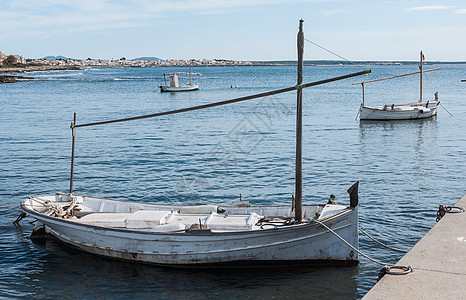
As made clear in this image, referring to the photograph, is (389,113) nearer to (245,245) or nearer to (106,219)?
(245,245)

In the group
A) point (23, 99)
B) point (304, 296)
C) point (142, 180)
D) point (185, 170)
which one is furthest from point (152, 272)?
point (23, 99)

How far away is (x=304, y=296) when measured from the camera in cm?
1377

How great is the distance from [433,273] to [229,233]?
573cm

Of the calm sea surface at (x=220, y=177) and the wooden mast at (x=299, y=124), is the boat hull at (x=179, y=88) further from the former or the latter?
the wooden mast at (x=299, y=124)

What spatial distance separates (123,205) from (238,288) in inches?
237

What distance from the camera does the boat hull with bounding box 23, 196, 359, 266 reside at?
47.3 ft

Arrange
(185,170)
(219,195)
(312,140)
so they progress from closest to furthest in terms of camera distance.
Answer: (219,195) < (185,170) < (312,140)

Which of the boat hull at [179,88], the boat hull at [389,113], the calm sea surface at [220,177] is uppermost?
the boat hull at [179,88]

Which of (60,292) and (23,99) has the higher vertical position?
(23,99)

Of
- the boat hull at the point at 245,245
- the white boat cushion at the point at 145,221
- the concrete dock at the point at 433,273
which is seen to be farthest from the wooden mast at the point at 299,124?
the white boat cushion at the point at 145,221

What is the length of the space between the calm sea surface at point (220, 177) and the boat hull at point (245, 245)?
15.6 inches

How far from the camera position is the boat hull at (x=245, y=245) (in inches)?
567

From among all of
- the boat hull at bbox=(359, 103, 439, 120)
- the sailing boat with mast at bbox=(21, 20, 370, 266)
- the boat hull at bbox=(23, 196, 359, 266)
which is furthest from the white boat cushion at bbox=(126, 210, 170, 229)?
the boat hull at bbox=(359, 103, 439, 120)

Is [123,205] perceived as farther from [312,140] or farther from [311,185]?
[312,140]
